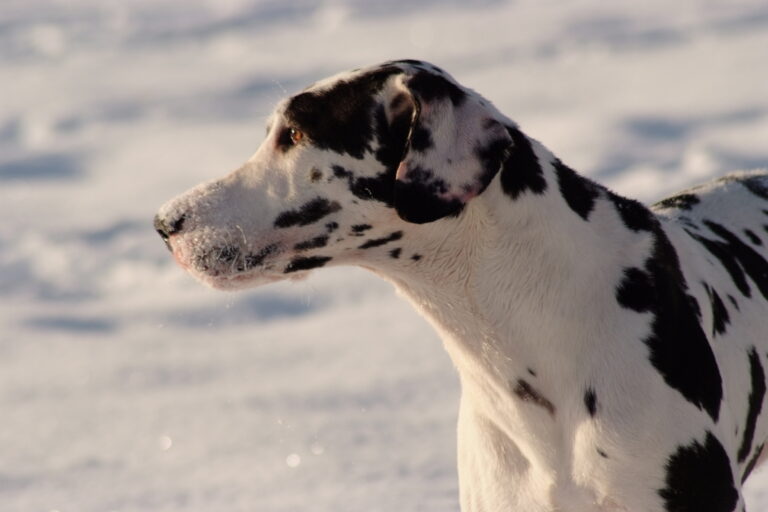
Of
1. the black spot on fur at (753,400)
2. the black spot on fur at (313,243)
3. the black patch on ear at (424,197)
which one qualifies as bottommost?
the black spot on fur at (753,400)

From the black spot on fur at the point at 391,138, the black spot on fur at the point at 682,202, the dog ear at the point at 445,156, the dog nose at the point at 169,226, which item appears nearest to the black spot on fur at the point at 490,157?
the dog ear at the point at 445,156

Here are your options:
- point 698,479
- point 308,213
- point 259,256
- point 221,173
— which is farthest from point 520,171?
point 221,173

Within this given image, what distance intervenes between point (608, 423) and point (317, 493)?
2535mm

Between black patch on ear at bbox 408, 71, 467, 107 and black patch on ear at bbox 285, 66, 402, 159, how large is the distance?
10 centimetres

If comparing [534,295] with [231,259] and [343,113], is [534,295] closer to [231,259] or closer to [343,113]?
[343,113]

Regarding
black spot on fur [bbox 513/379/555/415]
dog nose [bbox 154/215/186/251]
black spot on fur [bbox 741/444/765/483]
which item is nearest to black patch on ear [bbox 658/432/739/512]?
black spot on fur [bbox 513/379/555/415]

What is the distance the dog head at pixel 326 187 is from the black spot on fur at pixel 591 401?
0.56m

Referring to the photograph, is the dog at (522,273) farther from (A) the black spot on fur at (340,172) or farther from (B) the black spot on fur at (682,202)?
(B) the black spot on fur at (682,202)

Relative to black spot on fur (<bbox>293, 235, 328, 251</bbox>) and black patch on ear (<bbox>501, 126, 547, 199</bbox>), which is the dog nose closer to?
black spot on fur (<bbox>293, 235, 328, 251</bbox>)

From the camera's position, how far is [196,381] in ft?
24.2

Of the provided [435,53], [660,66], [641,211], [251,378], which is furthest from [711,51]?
[641,211]

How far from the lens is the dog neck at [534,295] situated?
11.4 feet

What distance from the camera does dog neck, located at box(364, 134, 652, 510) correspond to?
11.4 ft

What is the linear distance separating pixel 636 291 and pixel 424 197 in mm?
666
